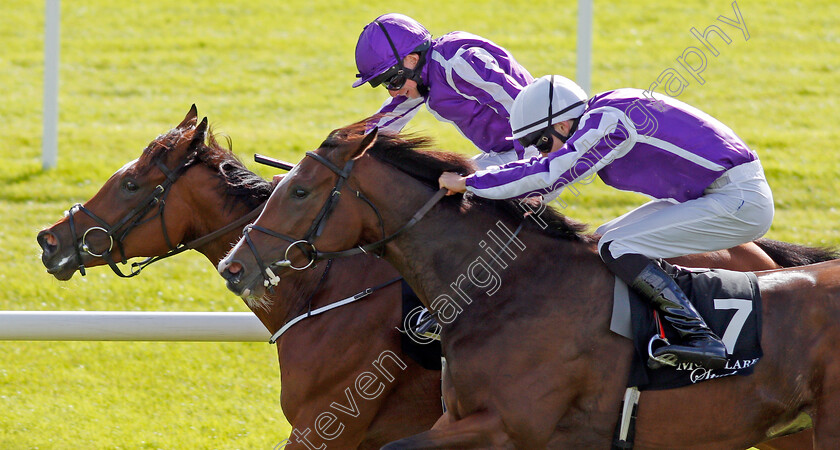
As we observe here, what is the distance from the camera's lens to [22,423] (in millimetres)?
5637

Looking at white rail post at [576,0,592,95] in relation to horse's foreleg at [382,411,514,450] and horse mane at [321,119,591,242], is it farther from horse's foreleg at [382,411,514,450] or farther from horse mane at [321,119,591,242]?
horse's foreleg at [382,411,514,450]

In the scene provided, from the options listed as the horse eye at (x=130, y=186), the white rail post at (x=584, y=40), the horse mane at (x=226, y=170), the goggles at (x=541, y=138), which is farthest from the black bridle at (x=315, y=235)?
the white rail post at (x=584, y=40)

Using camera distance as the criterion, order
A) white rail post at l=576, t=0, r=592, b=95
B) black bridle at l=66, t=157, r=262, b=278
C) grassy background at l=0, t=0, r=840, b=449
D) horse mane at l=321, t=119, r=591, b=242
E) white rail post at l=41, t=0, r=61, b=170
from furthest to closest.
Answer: white rail post at l=41, t=0, r=61, b=170
white rail post at l=576, t=0, r=592, b=95
grassy background at l=0, t=0, r=840, b=449
black bridle at l=66, t=157, r=262, b=278
horse mane at l=321, t=119, r=591, b=242

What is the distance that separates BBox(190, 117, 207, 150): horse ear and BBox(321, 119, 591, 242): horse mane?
1122 mm

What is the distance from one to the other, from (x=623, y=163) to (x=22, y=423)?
12.1 ft

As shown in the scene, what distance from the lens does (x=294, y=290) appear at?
4.64m

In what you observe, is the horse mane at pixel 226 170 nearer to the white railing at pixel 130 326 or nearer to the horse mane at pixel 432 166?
the white railing at pixel 130 326

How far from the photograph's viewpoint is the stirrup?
12.3 feet

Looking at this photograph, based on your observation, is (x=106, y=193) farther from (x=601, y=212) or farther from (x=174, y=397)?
(x=601, y=212)

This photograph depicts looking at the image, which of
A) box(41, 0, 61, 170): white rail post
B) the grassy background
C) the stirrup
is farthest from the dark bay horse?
box(41, 0, 61, 170): white rail post

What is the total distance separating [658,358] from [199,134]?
235 cm

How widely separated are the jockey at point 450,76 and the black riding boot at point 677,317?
98 centimetres

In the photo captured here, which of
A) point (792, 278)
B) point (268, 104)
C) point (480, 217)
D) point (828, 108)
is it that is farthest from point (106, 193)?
point (828, 108)

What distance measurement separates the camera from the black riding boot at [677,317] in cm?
372
